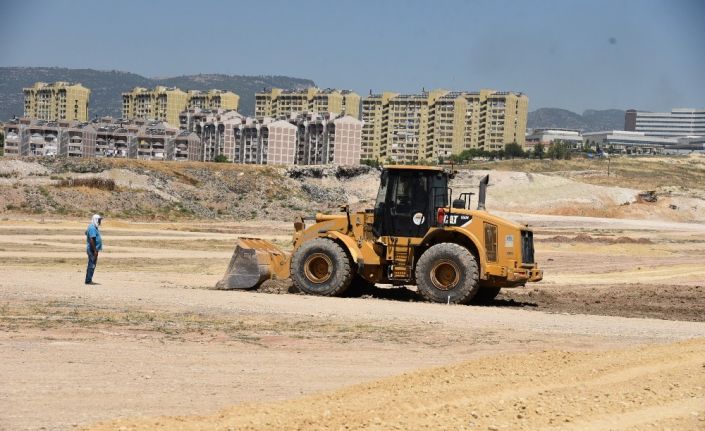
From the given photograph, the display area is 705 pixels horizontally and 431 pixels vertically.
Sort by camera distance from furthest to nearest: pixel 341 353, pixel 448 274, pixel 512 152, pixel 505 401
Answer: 1. pixel 512 152
2. pixel 448 274
3. pixel 341 353
4. pixel 505 401

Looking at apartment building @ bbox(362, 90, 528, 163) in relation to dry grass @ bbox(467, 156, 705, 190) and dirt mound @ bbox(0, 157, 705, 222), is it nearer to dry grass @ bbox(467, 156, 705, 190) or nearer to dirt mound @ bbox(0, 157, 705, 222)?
dry grass @ bbox(467, 156, 705, 190)

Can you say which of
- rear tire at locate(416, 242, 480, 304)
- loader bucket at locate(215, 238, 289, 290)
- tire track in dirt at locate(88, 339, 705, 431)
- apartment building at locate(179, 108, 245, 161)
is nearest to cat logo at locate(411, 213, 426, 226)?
rear tire at locate(416, 242, 480, 304)

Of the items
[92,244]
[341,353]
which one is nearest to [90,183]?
[92,244]

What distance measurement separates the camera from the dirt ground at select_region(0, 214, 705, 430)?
31.8 ft

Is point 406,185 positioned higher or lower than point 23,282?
higher

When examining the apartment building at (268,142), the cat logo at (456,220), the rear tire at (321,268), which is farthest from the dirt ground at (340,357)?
the apartment building at (268,142)

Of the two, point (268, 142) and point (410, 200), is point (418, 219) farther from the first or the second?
point (268, 142)

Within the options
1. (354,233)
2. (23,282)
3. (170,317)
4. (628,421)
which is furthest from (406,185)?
(628,421)

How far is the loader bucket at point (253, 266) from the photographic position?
22172mm

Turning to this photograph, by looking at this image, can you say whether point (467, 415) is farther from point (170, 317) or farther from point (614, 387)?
point (170, 317)

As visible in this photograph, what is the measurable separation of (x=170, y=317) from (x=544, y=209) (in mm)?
76483

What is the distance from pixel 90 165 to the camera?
A: 87.2m

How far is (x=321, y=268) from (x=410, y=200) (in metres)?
2.30

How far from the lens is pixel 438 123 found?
180250 millimetres
